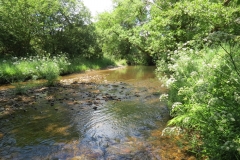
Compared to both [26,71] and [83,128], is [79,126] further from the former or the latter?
[26,71]

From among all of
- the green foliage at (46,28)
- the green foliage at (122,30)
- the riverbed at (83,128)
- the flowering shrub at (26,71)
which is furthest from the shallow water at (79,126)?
the green foliage at (122,30)

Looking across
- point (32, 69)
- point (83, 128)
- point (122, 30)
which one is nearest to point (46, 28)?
point (32, 69)

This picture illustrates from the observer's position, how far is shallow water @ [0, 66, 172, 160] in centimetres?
435

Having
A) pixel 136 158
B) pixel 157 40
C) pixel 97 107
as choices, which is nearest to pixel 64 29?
pixel 157 40

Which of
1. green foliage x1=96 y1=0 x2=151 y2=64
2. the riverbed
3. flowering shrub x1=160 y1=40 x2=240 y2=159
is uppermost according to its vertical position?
green foliage x1=96 y1=0 x2=151 y2=64

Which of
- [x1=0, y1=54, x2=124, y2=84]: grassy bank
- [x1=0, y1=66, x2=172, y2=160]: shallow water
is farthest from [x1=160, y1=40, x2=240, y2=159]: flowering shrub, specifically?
[x1=0, y1=54, x2=124, y2=84]: grassy bank

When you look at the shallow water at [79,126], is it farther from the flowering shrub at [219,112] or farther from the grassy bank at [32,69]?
the grassy bank at [32,69]

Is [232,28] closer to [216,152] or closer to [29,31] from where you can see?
[216,152]

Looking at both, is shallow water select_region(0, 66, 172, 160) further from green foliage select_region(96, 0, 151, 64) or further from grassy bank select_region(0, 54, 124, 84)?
green foliage select_region(96, 0, 151, 64)

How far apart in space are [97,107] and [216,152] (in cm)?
540

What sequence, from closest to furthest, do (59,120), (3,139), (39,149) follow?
(39,149) < (3,139) < (59,120)

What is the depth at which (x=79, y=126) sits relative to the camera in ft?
19.3

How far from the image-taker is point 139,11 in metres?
28.4

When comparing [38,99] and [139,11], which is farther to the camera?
[139,11]
